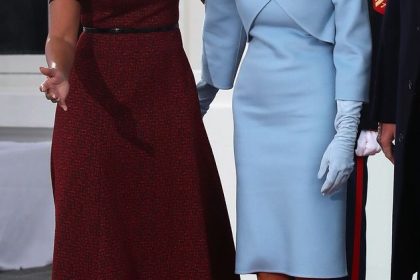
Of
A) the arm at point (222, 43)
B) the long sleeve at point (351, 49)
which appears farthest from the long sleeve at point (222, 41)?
the long sleeve at point (351, 49)

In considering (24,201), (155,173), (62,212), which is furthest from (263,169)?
(24,201)

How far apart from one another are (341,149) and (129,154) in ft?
1.83

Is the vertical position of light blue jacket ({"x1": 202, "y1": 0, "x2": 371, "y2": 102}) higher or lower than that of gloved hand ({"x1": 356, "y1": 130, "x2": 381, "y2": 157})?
higher

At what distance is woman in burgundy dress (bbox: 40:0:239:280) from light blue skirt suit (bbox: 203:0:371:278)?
6.4 inches

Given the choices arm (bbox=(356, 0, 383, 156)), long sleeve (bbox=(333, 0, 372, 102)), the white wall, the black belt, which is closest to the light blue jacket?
long sleeve (bbox=(333, 0, 372, 102))

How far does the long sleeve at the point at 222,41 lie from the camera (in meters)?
3.23

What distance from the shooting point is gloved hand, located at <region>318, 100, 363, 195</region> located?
2945 millimetres

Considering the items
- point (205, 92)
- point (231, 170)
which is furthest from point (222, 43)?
point (231, 170)

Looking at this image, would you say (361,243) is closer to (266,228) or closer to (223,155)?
(266,228)

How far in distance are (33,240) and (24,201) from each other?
19cm

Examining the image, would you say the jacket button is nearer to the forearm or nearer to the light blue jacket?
the light blue jacket

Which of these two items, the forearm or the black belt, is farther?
the black belt

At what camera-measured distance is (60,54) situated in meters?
2.82

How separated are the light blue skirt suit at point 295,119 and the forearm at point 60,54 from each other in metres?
0.48
